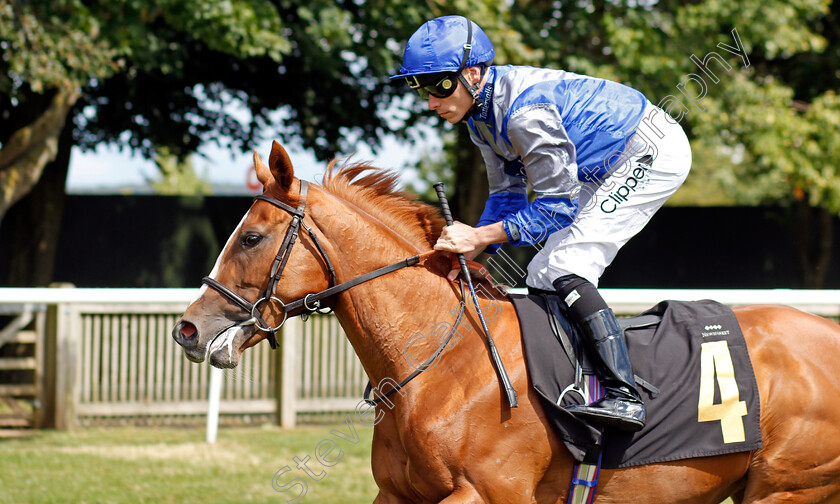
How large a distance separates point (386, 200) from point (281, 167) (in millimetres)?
447

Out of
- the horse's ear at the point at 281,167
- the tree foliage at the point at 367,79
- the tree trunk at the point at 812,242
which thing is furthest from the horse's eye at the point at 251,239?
the tree trunk at the point at 812,242

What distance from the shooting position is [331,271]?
2787 mm

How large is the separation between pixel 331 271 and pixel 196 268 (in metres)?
9.22

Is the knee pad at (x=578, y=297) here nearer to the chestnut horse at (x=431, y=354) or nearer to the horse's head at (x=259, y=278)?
the chestnut horse at (x=431, y=354)

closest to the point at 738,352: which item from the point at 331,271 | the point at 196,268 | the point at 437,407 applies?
the point at 437,407

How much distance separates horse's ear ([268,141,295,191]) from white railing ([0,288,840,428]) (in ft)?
13.3

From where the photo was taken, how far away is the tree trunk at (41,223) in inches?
381

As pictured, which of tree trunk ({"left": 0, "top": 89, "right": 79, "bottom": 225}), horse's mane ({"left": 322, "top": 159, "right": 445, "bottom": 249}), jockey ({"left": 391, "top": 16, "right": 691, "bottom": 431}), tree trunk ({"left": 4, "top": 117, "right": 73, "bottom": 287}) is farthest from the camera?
tree trunk ({"left": 4, "top": 117, "right": 73, "bottom": 287})

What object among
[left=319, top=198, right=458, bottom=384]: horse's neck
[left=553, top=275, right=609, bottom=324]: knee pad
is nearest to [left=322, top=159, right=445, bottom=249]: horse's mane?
[left=319, top=198, right=458, bottom=384]: horse's neck

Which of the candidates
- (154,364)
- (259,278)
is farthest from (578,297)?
(154,364)

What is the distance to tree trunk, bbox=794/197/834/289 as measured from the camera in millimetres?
12781

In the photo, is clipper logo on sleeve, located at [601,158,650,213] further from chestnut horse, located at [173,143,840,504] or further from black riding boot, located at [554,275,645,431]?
chestnut horse, located at [173,143,840,504]

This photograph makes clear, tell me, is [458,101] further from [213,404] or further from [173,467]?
[213,404]

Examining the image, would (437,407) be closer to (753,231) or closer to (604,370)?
(604,370)
